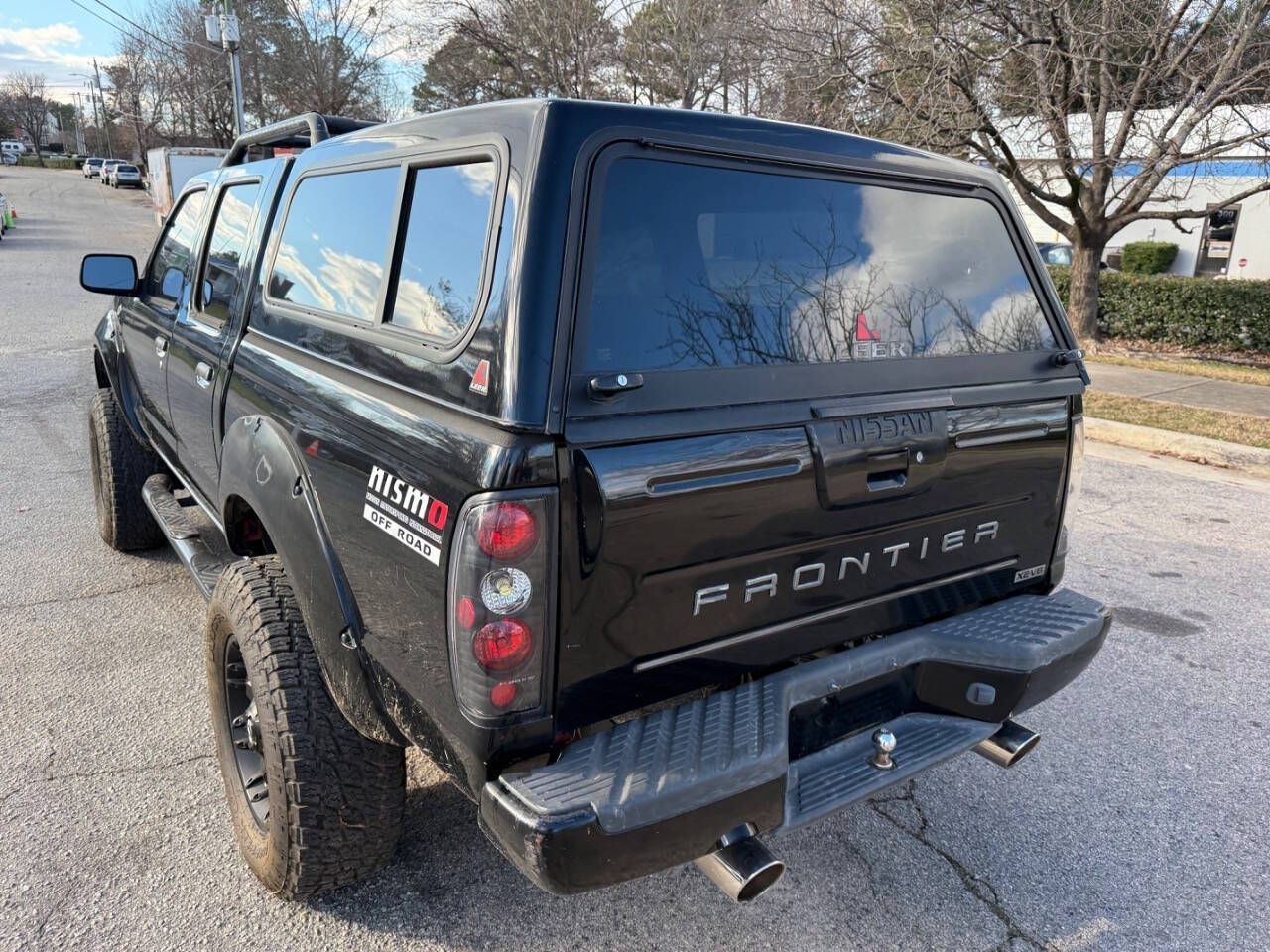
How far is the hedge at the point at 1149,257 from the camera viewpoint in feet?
76.7

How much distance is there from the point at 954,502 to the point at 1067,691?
1717 mm

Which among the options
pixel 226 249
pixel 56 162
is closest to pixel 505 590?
pixel 226 249

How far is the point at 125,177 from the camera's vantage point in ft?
186

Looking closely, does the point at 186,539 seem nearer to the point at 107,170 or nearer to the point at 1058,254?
the point at 1058,254

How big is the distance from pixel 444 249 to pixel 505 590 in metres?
0.85

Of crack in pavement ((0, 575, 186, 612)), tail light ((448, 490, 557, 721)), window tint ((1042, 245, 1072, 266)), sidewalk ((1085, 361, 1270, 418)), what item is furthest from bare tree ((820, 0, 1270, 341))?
tail light ((448, 490, 557, 721))

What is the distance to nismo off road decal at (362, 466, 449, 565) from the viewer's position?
73.0 inches

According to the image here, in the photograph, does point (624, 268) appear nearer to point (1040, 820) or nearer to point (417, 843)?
point (417, 843)

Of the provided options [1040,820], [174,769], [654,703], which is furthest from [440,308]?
[1040,820]

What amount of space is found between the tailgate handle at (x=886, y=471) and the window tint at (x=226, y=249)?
88.4 inches

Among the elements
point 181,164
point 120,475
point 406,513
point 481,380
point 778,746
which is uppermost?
point 181,164

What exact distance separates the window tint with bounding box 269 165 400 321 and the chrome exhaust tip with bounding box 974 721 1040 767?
2.03 m

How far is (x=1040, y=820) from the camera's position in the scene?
2881 mm

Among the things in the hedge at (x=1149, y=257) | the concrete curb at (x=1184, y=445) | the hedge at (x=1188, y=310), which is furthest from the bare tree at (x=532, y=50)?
the concrete curb at (x=1184, y=445)
